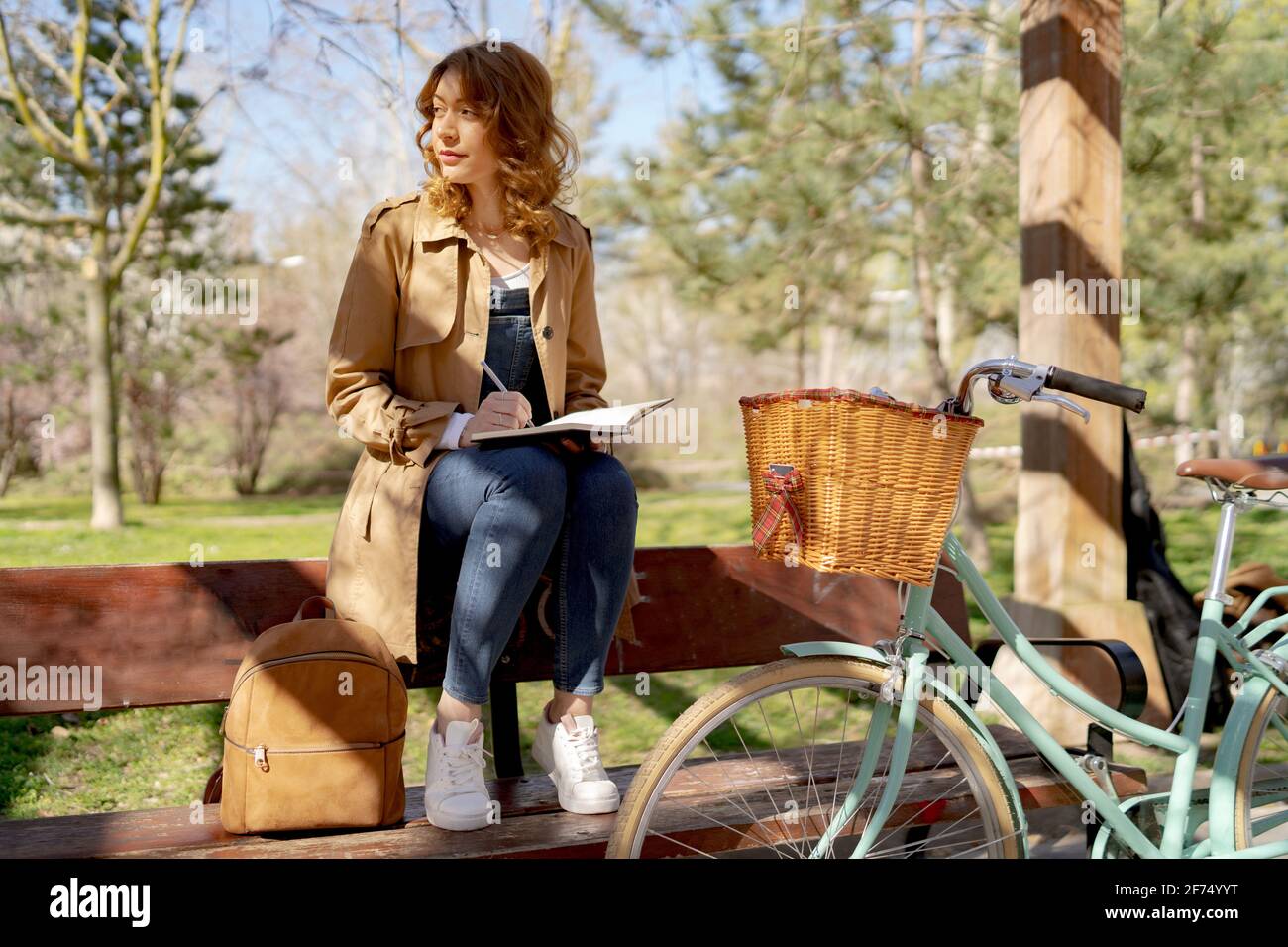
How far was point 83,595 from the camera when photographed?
2320mm

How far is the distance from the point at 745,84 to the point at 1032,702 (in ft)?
16.1

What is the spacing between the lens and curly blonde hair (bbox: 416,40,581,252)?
243cm

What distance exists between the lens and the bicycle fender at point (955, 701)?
6.57ft

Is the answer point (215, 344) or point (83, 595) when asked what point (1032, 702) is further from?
point (215, 344)

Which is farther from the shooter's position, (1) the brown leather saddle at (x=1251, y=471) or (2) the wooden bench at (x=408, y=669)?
(1) the brown leather saddle at (x=1251, y=471)

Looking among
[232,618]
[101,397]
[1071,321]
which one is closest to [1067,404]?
[232,618]

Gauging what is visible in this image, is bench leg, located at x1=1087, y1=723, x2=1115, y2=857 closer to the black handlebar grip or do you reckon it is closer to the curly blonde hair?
the black handlebar grip

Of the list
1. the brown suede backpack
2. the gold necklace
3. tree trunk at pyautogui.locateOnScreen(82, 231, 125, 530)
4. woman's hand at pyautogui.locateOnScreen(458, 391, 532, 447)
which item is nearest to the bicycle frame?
woman's hand at pyautogui.locateOnScreen(458, 391, 532, 447)

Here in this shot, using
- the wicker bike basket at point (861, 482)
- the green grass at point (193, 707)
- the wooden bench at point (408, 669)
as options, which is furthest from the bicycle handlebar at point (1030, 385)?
the green grass at point (193, 707)

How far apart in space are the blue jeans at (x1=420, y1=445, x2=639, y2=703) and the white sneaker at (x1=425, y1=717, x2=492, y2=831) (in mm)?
73

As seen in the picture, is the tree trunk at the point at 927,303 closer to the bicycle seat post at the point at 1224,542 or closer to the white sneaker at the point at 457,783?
the bicycle seat post at the point at 1224,542

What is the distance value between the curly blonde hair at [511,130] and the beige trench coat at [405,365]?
0.06m

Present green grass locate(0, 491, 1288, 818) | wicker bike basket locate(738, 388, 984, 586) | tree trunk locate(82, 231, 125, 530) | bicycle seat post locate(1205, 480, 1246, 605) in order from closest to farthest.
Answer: wicker bike basket locate(738, 388, 984, 586) < bicycle seat post locate(1205, 480, 1246, 605) < green grass locate(0, 491, 1288, 818) < tree trunk locate(82, 231, 125, 530)

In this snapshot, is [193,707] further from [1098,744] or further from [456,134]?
[1098,744]
